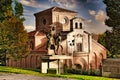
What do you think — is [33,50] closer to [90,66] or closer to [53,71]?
[90,66]

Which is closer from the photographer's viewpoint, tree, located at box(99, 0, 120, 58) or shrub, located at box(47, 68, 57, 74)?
shrub, located at box(47, 68, 57, 74)

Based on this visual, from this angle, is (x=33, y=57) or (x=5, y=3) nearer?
(x=5, y=3)

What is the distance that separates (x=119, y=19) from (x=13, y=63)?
19314mm

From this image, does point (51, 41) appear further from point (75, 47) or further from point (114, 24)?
point (114, 24)

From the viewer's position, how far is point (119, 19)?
39438 millimetres

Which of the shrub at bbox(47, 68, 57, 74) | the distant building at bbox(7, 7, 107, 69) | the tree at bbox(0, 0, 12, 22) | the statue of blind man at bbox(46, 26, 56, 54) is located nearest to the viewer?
the shrub at bbox(47, 68, 57, 74)

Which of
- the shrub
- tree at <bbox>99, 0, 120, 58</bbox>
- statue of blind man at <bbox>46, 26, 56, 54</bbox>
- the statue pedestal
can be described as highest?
tree at <bbox>99, 0, 120, 58</bbox>

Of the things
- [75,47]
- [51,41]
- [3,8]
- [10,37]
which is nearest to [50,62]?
[51,41]

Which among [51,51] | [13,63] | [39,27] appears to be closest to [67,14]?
[39,27]

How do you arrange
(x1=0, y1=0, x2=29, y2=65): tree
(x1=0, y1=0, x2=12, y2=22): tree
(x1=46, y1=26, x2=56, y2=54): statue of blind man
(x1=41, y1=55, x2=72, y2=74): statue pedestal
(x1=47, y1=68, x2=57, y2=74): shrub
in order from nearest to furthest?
(x1=47, y1=68, x2=57, y2=74): shrub
(x1=41, y1=55, x2=72, y2=74): statue pedestal
(x1=46, y1=26, x2=56, y2=54): statue of blind man
(x1=0, y1=0, x2=29, y2=65): tree
(x1=0, y1=0, x2=12, y2=22): tree

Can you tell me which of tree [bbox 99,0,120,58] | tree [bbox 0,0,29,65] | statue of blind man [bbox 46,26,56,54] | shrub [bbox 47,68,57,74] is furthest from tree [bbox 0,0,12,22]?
tree [bbox 99,0,120,58]

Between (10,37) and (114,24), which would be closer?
(10,37)

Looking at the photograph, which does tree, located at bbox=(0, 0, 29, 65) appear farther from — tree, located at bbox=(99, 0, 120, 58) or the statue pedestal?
tree, located at bbox=(99, 0, 120, 58)

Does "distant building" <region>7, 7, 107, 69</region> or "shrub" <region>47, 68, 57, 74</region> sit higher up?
"distant building" <region>7, 7, 107, 69</region>
